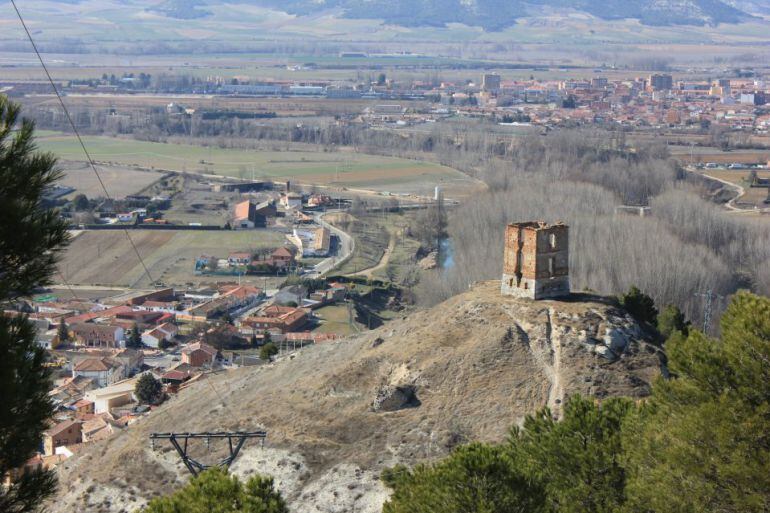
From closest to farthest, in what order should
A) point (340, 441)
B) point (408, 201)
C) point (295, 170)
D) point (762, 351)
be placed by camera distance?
point (762, 351), point (340, 441), point (408, 201), point (295, 170)

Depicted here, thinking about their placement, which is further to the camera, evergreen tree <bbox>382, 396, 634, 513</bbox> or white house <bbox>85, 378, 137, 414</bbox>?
white house <bbox>85, 378, 137, 414</bbox>

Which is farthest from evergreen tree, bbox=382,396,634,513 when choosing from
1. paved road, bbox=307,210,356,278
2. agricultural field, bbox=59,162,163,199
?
Result: agricultural field, bbox=59,162,163,199

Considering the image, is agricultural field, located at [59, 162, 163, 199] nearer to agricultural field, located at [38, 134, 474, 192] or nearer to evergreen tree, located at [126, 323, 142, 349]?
agricultural field, located at [38, 134, 474, 192]

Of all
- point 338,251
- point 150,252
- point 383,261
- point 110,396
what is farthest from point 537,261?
point 150,252

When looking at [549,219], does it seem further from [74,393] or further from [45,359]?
[45,359]

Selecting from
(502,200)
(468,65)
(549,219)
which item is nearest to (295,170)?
(502,200)

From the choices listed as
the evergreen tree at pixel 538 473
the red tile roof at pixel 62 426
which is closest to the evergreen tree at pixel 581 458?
the evergreen tree at pixel 538 473

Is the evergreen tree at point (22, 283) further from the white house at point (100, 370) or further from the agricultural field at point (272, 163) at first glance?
the agricultural field at point (272, 163)
